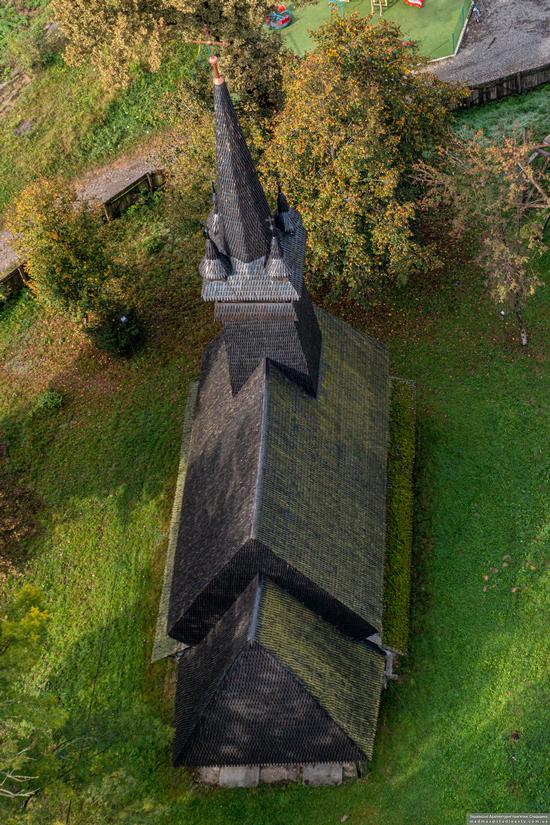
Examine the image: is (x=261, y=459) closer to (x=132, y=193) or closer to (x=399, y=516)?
(x=399, y=516)

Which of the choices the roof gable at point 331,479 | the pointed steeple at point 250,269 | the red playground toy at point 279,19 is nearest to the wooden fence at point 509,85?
the red playground toy at point 279,19

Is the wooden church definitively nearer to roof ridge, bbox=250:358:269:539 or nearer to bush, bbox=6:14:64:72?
roof ridge, bbox=250:358:269:539

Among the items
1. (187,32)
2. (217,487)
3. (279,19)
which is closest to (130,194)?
(187,32)

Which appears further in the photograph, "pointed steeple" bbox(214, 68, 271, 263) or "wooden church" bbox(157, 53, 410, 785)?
"wooden church" bbox(157, 53, 410, 785)

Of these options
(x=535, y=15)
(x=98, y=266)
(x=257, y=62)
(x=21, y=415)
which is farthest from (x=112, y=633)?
(x=535, y=15)

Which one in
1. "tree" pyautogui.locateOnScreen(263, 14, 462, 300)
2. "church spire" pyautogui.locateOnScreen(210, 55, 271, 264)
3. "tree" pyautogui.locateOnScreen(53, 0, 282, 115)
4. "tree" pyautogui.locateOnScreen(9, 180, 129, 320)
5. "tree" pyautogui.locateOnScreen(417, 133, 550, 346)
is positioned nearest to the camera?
"church spire" pyautogui.locateOnScreen(210, 55, 271, 264)

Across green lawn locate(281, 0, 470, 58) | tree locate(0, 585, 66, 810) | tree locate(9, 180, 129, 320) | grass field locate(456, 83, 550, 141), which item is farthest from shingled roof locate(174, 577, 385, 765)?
green lawn locate(281, 0, 470, 58)

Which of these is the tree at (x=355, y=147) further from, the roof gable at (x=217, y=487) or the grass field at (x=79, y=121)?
the grass field at (x=79, y=121)
